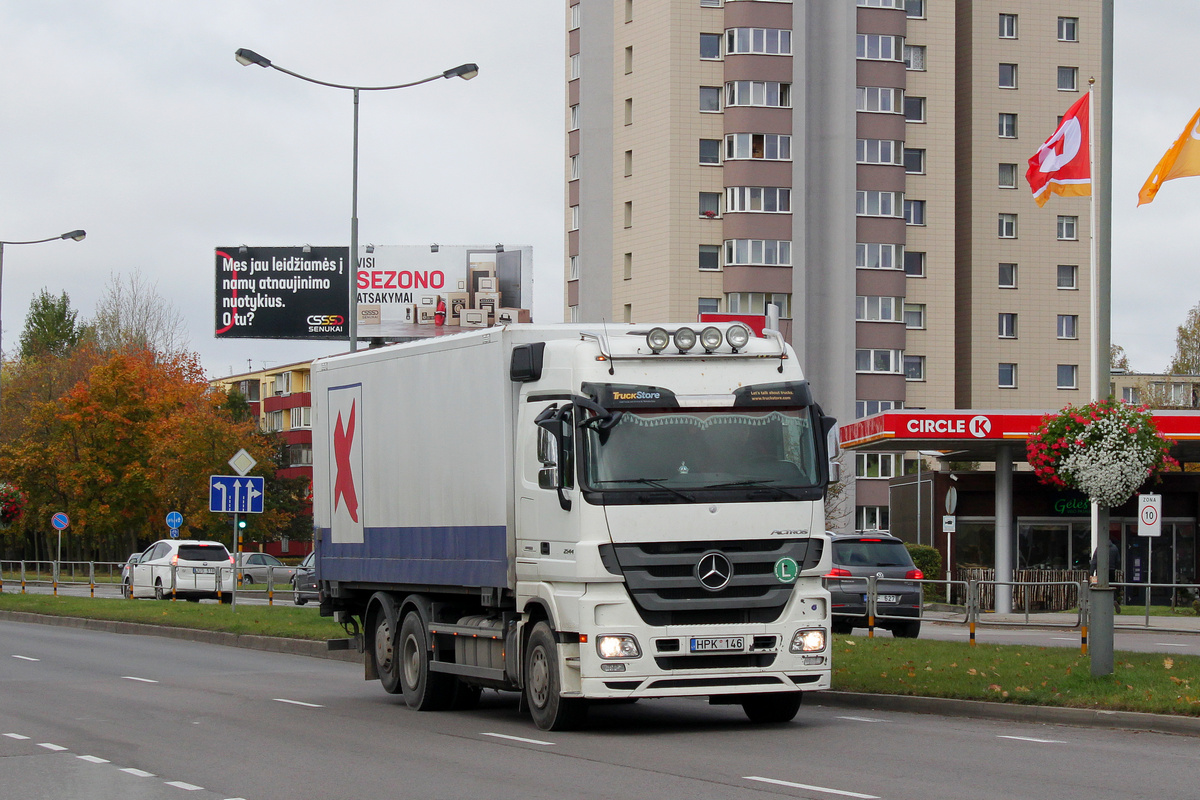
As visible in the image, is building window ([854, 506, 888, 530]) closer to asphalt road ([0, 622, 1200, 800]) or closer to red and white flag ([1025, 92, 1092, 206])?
red and white flag ([1025, 92, 1092, 206])

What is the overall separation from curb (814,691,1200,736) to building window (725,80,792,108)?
182 ft

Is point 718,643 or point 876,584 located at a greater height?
point 718,643

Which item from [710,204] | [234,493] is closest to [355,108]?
[234,493]

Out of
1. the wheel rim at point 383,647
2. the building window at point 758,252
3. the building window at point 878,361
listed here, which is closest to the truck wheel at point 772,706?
the wheel rim at point 383,647

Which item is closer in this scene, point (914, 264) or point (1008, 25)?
point (914, 264)

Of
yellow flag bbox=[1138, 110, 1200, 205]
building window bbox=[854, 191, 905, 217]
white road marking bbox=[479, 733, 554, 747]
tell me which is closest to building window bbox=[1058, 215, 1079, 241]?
building window bbox=[854, 191, 905, 217]

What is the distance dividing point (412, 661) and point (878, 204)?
5759cm

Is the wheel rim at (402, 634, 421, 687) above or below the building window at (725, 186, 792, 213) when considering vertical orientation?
below

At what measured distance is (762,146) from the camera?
69.2 meters

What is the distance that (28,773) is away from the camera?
11.2 meters

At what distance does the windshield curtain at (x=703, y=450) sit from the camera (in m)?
13.0

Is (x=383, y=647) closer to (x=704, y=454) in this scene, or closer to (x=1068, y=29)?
(x=704, y=454)

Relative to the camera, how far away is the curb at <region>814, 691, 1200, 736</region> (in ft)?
43.2

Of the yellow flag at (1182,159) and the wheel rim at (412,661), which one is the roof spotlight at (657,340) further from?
the yellow flag at (1182,159)
